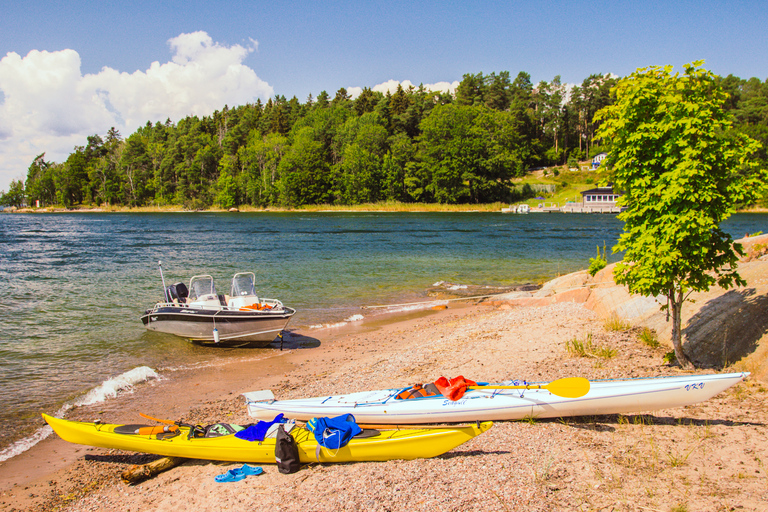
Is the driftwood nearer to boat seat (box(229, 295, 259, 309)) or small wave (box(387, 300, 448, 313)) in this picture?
boat seat (box(229, 295, 259, 309))

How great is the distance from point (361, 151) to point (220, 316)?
299 feet

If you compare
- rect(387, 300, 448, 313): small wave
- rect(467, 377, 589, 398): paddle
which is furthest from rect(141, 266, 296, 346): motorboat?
rect(467, 377, 589, 398): paddle

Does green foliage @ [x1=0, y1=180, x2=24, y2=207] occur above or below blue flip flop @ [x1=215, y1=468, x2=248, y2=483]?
above

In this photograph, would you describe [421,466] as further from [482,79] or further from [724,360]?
[482,79]

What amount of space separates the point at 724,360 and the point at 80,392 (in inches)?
485

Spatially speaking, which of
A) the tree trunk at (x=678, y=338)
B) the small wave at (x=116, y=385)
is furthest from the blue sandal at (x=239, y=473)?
the tree trunk at (x=678, y=338)

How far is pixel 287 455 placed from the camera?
217 inches

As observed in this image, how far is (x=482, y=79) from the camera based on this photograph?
137375 mm

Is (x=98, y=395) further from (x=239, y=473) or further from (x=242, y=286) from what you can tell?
(x=239, y=473)

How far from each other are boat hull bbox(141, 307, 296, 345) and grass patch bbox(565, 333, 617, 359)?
721cm

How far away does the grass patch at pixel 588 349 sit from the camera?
7.98m

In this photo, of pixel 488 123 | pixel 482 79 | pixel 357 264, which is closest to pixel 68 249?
pixel 357 264

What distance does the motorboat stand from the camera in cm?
1224

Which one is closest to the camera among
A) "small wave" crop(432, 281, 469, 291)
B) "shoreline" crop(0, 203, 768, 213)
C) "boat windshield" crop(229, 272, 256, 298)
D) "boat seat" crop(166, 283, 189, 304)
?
"boat windshield" crop(229, 272, 256, 298)
